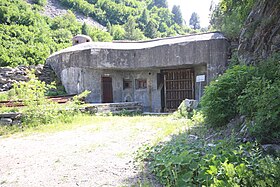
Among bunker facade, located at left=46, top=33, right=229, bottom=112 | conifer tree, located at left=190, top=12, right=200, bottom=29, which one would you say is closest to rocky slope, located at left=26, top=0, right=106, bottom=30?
bunker facade, located at left=46, top=33, right=229, bottom=112

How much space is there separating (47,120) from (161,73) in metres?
6.01

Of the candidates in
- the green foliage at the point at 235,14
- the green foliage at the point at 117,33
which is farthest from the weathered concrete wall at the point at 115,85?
the green foliage at the point at 117,33

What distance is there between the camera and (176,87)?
11062mm

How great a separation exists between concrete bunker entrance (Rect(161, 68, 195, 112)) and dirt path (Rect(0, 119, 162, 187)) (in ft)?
18.7

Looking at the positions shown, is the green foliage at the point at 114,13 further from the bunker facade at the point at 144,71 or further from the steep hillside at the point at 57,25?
the bunker facade at the point at 144,71

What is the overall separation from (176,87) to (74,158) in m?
8.10

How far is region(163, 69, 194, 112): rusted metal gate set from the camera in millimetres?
10797

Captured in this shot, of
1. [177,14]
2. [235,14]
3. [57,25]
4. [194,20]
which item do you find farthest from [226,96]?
[194,20]

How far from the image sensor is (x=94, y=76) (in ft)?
35.5

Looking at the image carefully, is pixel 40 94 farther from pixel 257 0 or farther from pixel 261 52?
pixel 257 0

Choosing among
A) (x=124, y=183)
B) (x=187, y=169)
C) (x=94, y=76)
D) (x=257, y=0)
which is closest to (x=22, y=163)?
(x=124, y=183)

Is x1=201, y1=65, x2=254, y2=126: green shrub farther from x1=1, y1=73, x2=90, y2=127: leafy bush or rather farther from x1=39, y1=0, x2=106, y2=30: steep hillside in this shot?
x1=39, y1=0, x2=106, y2=30: steep hillside

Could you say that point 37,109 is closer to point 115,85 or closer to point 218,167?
point 115,85

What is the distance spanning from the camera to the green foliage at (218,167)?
1.83 m
